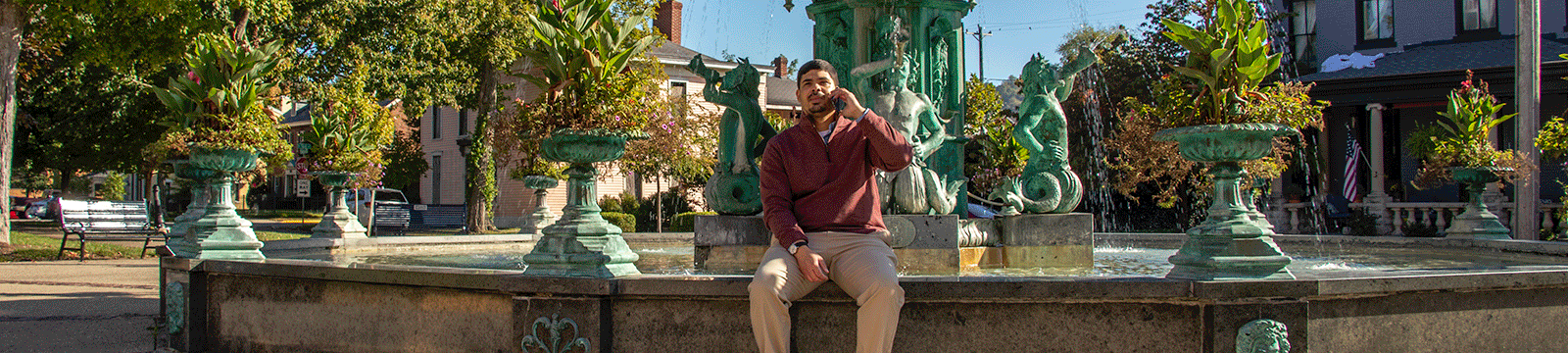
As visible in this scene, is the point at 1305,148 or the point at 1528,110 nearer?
the point at 1528,110

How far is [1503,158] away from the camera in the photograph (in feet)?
38.2

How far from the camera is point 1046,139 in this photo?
27.1 feet

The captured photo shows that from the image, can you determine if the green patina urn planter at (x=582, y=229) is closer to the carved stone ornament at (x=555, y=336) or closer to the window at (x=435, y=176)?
the carved stone ornament at (x=555, y=336)

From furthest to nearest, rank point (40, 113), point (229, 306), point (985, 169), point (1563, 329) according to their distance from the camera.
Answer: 1. point (40, 113)
2. point (985, 169)
3. point (229, 306)
4. point (1563, 329)

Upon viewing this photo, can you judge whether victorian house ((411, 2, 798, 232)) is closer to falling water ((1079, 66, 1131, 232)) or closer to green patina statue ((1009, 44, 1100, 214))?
falling water ((1079, 66, 1131, 232))

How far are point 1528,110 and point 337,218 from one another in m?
16.8

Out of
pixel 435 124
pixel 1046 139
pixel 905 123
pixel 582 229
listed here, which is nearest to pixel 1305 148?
pixel 1046 139

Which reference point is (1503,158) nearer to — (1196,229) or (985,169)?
(985,169)

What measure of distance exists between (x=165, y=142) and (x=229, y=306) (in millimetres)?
1994

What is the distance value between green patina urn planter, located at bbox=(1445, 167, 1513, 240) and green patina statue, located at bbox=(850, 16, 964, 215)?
631cm

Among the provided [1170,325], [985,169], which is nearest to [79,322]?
[1170,325]

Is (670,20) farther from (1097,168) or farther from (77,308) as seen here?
(77,308)

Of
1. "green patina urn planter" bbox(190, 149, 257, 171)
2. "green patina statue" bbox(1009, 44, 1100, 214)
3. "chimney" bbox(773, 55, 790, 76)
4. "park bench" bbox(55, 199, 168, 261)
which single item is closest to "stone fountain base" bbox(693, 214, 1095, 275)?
"green patina statue" bbox(1009, 44, 1100, 214)

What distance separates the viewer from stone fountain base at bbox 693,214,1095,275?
727 cm
